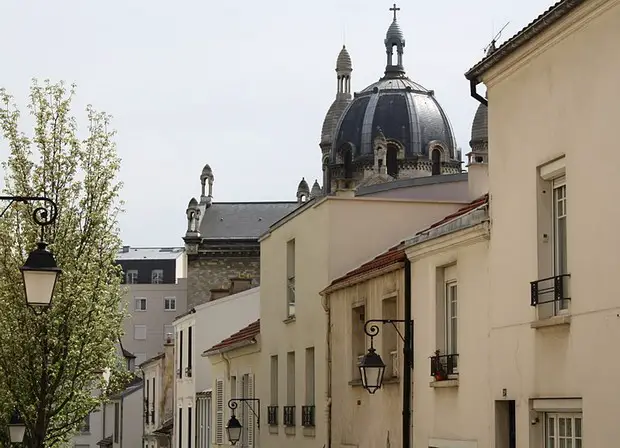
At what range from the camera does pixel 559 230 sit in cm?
1369

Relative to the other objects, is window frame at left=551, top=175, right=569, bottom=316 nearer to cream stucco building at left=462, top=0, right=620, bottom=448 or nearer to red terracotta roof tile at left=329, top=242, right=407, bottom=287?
cream stucco building at left=462, top=0, right=620, bottom=448

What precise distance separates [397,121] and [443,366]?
77.6 meters

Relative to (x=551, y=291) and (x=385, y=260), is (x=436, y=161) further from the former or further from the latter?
(x=551, y=291)

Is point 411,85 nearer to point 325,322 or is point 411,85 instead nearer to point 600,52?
point 325,322

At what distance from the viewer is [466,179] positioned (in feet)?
87.1

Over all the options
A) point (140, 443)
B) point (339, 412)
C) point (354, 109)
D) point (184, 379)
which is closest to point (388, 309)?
point (339, 412)

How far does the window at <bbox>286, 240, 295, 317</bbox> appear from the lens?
27109mm

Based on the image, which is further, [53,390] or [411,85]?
[411,85]

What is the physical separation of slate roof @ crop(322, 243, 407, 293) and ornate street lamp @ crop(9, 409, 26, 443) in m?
5.83

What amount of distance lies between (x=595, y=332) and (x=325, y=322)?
11.5 metres

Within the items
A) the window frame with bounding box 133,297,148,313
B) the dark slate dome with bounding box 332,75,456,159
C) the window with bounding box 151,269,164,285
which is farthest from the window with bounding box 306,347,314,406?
the window with bounding box 151,269,164,285

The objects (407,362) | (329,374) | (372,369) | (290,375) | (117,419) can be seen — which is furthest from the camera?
(117,419)

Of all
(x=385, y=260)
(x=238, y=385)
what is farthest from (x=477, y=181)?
(x=238, y=385)

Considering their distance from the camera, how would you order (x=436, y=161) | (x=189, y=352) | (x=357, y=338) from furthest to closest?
(x=436, y=161)
(x=189, y=352)
(x=357, y=338)
